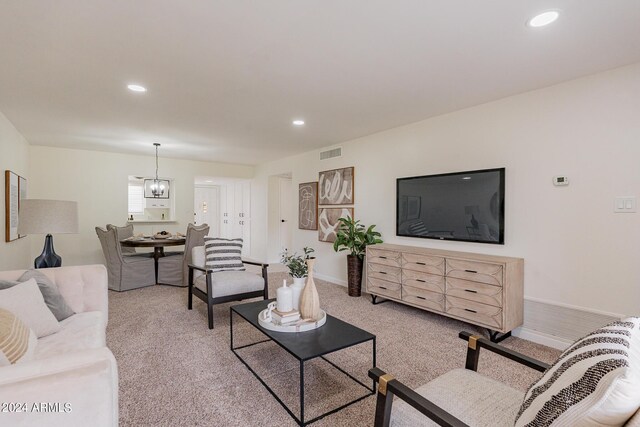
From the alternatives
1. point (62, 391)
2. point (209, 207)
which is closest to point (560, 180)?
point (62, 391)

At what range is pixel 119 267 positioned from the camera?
468cm

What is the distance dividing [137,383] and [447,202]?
3290 millimetres

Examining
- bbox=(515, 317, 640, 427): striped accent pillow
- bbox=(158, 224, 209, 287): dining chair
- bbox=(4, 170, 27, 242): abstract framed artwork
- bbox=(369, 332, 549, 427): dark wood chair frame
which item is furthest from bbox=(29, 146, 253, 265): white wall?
bbox=(515, 317, 640, 427): striped accent pillow

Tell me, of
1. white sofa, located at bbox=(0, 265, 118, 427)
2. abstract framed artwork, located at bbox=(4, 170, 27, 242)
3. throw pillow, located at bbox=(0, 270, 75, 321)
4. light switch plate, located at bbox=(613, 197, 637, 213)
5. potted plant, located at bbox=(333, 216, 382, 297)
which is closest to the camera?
white sofa, located at bbox=(0, 265, 118, 427)

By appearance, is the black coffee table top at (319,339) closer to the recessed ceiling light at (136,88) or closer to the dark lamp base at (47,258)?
the dark lamp base at (47,258)

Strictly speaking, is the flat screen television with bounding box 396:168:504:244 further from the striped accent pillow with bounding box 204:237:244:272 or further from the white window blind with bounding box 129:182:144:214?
the white window blind with bounding box 129:182:144:214

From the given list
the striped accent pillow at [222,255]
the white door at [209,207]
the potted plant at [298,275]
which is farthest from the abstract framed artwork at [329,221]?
the white door at [209,207]

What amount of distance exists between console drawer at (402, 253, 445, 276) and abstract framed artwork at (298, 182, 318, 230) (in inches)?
94.1

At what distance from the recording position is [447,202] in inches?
140

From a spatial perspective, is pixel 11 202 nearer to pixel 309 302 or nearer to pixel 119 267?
pixel 119 267

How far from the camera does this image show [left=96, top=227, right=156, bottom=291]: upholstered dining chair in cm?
467

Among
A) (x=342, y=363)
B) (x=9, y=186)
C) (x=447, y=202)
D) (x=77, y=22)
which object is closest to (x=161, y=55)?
(x=77, y=22)

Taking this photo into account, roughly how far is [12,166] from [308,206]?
4.24m

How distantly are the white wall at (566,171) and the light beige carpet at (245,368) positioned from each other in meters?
0.70
